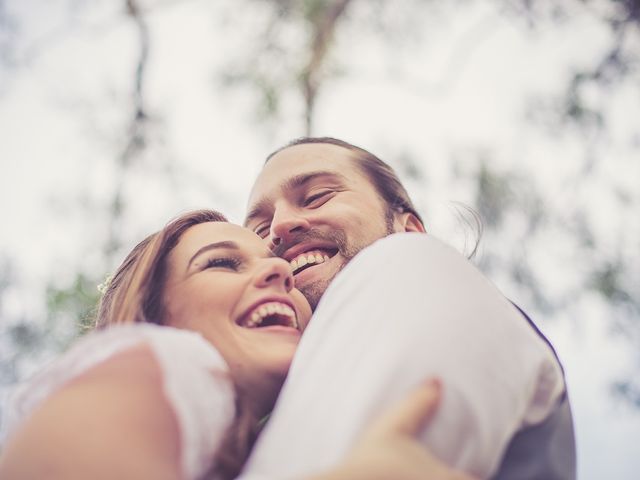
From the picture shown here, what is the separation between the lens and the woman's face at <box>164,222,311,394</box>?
1.07 m

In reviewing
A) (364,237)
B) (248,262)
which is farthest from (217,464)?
(364,237)

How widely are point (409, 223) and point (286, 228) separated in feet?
1.77

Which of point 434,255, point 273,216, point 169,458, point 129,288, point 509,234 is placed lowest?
point 509,234

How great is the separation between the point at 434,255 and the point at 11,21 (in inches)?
212

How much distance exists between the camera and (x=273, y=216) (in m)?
2.06

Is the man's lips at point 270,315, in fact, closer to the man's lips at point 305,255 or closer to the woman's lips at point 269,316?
the woman's lips at point 269,316

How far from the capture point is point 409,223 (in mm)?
2238

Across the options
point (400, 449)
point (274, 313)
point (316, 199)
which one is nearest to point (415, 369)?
point (400, 449)

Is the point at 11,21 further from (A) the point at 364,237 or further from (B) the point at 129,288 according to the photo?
(B) the point at 129,288

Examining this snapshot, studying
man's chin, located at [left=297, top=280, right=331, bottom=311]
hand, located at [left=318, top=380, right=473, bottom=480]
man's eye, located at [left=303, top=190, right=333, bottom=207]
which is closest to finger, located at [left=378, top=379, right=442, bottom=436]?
hand, located at [left=318, top=380, right=473, bottom=480]

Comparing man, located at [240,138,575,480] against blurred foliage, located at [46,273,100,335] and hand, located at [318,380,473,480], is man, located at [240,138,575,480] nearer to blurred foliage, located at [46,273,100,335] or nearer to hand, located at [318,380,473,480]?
hand, located at [318,380,473,480]

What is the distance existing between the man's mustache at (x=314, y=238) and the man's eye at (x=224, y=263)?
0.64 metres

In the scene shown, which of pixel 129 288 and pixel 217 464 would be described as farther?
pixel 129 288

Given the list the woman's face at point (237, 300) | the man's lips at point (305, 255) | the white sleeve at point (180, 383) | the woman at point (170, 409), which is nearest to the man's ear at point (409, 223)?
the man's lips at point (305, 255)
